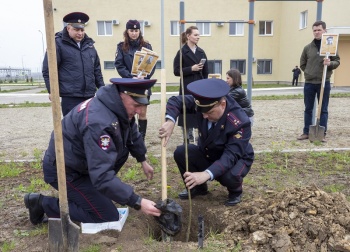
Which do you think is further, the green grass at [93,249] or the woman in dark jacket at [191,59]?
the woman in dark jacket at [191,59]

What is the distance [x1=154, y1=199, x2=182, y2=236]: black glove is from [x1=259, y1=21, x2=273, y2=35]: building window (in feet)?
83.2

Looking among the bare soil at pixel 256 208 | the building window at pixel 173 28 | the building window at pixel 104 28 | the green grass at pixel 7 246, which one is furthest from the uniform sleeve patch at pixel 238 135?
the building window at pixel 104 28

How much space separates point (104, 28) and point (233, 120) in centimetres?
2446

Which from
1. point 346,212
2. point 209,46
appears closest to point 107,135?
point 346,212

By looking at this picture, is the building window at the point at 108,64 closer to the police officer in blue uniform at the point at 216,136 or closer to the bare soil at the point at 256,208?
the bare soil at the point at 256,208

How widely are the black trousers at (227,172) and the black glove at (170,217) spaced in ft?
2.74

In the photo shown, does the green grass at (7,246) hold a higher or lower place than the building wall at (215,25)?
lower

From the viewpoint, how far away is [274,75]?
90.3 ft

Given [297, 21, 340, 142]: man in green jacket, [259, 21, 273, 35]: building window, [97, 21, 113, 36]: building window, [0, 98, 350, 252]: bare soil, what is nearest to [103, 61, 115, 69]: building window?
[97, 21, 113, 36]: building window

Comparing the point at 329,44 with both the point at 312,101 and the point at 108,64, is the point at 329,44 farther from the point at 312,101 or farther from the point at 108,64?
the point at 108,64

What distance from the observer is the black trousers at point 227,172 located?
3.30 metres

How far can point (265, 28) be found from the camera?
85.2 feet

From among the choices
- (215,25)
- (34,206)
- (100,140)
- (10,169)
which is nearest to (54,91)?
(100,140)

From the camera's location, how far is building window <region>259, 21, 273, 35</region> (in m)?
25.8
